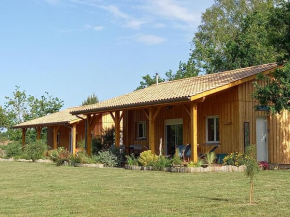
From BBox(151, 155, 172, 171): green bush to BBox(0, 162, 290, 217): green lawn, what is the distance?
442 cm

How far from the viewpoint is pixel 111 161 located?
807 inches

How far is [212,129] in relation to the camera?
1995 cm

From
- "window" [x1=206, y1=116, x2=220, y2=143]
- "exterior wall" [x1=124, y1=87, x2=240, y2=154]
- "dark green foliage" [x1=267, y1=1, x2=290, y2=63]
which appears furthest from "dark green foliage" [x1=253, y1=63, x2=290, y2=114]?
"window" [x1=206, y1=116, x2=220, y2=143]

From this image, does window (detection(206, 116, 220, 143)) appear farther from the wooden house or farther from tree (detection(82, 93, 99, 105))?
tree (detection(82, 93, 99, 105))

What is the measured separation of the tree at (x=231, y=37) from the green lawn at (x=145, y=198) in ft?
Result: 76.1

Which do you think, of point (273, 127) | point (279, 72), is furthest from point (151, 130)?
point (279, 72)

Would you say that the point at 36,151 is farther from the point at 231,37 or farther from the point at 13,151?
the point at 231,37

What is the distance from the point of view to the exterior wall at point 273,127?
18562mm

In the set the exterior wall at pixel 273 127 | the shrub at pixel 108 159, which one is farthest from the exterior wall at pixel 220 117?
the shrub at pixel 108 159

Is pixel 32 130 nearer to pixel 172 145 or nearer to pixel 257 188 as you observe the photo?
pixel 172 145

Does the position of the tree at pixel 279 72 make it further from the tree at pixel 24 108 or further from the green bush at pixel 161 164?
the tree at pixel 24 108

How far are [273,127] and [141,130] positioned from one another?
8.02 m

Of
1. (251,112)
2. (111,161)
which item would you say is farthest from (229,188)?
(111,161)

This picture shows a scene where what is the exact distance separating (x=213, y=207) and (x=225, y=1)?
41088 mm
